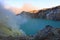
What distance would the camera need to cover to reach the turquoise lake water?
2775 mm

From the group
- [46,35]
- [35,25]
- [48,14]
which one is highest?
[48,14]

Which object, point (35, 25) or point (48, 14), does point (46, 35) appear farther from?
point (48, 14)

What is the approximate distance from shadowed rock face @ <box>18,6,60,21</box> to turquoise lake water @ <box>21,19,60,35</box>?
0.07 m

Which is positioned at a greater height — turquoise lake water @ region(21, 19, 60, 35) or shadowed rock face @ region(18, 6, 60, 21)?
shadowed rock face @ region(18, 6, 60, 21)

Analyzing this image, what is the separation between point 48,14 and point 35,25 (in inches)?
10.9

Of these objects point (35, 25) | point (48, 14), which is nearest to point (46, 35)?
point (35, 25)

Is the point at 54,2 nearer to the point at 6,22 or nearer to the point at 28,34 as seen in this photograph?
the point at 28,34

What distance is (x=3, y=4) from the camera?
114 inches

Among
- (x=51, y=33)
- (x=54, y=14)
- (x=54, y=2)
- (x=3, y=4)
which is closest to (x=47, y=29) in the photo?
(x=51, y=33)

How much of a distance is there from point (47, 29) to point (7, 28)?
2.20 feet

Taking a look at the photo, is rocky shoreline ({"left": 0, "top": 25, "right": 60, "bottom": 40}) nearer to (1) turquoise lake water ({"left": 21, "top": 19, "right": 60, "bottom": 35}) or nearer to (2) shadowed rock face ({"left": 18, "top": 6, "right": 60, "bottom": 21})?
(1) turquoise lake water ({"left": 21, "top": 19, "right": 60, "bottom": 35})

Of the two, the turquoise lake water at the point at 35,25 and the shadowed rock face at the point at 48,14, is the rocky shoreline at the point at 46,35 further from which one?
the shadowed rock face at the point at 48,14

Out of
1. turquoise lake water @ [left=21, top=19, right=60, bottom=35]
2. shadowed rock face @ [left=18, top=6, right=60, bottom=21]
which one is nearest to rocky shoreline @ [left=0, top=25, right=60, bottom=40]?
turquoise lake water @ [left=21, top=19, right=60, bottom=35]

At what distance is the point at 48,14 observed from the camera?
280cm
